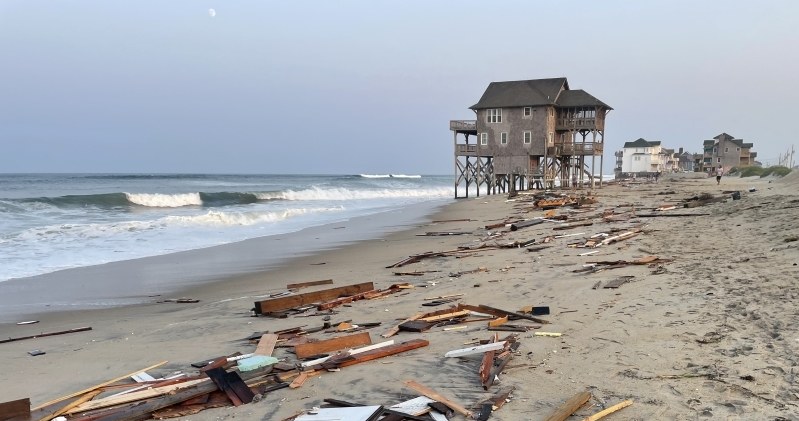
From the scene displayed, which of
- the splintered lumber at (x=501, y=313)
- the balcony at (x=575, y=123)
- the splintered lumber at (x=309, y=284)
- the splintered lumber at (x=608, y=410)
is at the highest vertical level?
the balcony at (x=575, y=123)

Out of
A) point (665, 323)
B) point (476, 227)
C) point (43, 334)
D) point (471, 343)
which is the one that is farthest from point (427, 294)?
point (476, 227)

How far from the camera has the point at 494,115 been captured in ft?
153

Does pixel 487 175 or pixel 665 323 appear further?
pixel 487 175

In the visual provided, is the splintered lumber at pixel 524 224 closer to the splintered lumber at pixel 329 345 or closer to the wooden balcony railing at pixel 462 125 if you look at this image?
the splintered lumber at pixel 329 345

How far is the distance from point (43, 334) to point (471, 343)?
6397mm

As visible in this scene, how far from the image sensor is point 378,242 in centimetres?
1858

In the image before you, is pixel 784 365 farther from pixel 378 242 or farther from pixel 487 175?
pixel 487 175

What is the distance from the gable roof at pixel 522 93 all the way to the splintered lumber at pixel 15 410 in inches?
1725

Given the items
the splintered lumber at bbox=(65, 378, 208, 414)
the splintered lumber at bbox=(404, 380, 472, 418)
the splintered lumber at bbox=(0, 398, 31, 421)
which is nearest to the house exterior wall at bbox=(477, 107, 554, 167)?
the splintered lumber at bbox=(404, 380, 472, 418)

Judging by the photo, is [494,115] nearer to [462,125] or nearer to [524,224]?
[462,125]

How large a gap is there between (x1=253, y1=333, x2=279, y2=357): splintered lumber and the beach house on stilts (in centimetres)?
4061

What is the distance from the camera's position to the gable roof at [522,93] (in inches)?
1789

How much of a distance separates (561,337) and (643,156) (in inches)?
4479

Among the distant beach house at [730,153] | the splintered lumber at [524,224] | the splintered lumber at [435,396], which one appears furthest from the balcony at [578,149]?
the distant beach house at [730,153]
